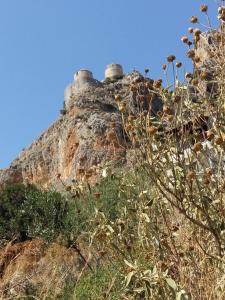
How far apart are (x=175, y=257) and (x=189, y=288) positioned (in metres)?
0.22

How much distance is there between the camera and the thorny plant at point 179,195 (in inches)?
127

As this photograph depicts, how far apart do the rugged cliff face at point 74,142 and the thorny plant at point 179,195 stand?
40.9 feet

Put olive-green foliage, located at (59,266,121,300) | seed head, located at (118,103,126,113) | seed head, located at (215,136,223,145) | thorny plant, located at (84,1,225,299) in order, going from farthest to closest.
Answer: olive-green foliage, located at (59,266,121,300)
seed head, located at (118,103,126,113)
thorny plant, located at (84,1,225,299)
seed head, located at (215,136,223,145)

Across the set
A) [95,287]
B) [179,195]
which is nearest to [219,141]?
[179,195]

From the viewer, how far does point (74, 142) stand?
2425 cm

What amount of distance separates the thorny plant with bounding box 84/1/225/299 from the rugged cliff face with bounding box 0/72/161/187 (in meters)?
12.5

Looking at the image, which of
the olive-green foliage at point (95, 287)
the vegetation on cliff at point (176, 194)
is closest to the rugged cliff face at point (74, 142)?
the olive-green foliage at point (95, 287)

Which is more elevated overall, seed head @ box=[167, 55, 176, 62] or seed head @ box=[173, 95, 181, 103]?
seed head @ box=[167, 55, 176, 62]

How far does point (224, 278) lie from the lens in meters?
3.09

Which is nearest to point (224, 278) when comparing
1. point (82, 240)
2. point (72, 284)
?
point (72, 284)

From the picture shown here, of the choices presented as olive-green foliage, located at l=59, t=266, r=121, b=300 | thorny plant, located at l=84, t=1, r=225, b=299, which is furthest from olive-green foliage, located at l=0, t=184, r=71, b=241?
thorny plant, located at l=84, t=1, r=225, b=299

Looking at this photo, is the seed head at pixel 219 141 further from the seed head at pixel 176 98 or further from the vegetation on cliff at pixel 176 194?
the seed head at pixel 176 98

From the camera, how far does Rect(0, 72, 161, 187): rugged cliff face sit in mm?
20991

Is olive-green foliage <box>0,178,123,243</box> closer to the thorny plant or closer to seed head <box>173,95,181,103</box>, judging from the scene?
the thorny plant
